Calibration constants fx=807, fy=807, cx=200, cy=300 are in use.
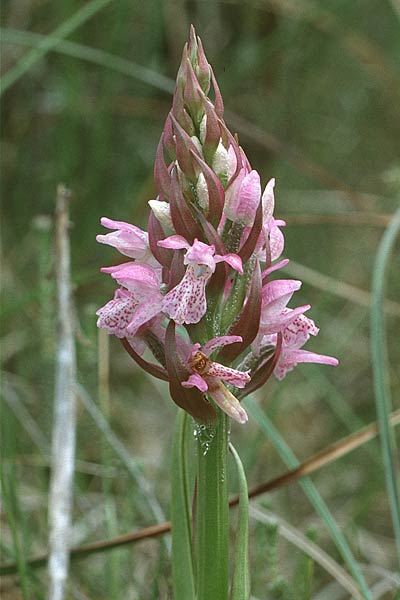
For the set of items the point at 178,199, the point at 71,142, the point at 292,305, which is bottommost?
the point at 178,199

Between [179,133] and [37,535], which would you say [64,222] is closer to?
[179,133]

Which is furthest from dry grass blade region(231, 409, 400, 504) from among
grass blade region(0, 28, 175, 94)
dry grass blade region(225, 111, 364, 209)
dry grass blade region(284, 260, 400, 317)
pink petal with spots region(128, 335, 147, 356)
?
dry grass blade region(225, 111, 364, 209)

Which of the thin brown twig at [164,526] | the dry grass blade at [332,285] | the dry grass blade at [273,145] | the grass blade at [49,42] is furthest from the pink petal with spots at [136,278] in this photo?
the dry grass blade at [273,145]

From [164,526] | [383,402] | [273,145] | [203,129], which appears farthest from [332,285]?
[203,129]

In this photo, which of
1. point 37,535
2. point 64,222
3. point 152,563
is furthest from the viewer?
point 37,535

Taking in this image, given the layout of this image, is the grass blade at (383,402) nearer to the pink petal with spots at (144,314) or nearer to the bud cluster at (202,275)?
the bud cluster at (202,275)

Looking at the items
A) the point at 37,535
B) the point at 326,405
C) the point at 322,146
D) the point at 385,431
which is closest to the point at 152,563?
the point at 37,535

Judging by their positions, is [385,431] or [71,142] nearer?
[385,431]

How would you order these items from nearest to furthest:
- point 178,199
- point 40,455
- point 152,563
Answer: point 178,199
point 152,563
point 40,455
